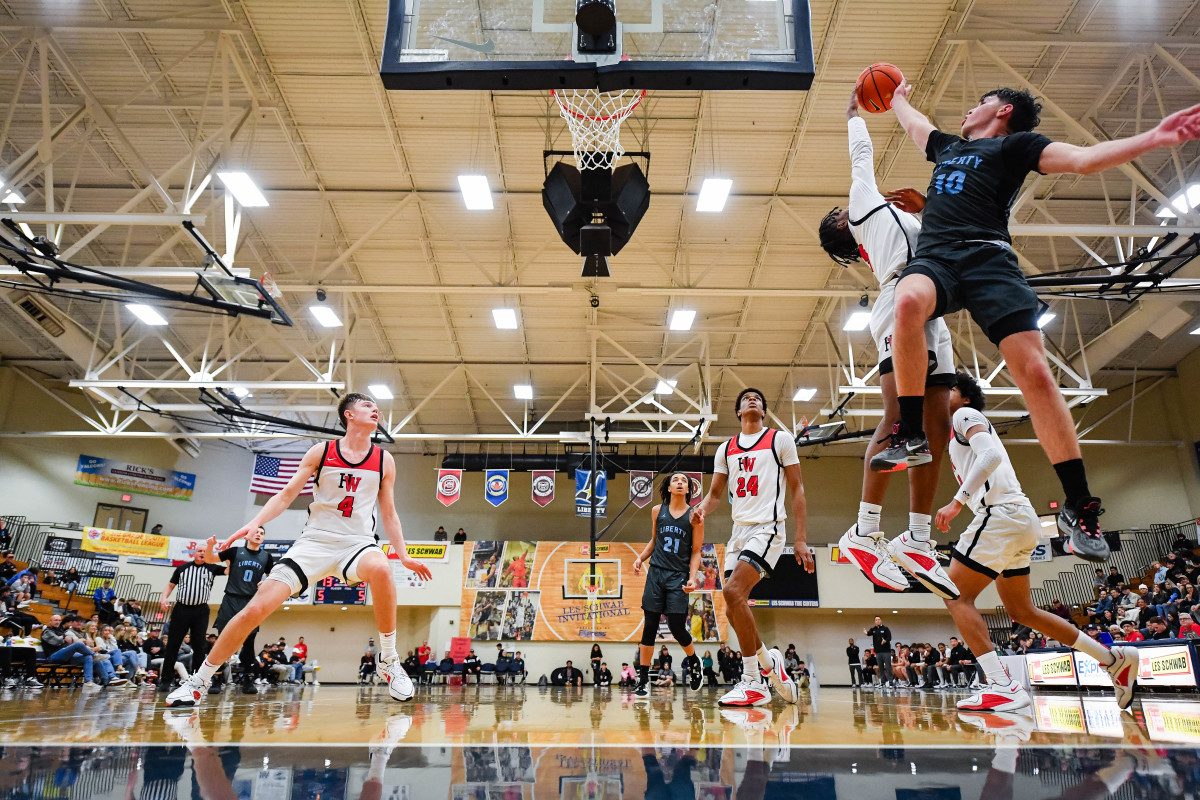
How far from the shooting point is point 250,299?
11.1m

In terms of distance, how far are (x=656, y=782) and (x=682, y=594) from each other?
490cm

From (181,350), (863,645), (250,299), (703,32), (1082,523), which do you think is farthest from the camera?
(863,645)

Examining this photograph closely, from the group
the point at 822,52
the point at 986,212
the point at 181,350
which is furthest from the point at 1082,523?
the point at 181,350

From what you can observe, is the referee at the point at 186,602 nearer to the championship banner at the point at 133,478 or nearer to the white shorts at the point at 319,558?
the white shorts at the point at 319,558

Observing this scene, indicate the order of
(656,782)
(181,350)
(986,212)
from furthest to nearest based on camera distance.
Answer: (181,350) < (986,212) < (656,782)

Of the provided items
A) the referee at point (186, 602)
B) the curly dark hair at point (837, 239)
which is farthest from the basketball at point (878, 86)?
the referee at point (186, 602)

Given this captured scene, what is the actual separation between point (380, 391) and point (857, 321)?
38.2 ft

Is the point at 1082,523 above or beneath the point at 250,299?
beneath

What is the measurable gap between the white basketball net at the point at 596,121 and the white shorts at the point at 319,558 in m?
4.77

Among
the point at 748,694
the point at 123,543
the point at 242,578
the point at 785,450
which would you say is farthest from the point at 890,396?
the point at 123,543

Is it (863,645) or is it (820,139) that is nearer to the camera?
(820,139)

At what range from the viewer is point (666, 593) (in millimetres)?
6621

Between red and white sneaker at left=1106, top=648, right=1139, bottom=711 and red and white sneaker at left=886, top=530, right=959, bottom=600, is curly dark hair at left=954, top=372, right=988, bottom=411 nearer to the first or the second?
red and white sneaker at left=886, top=530, right=959, bottom=600

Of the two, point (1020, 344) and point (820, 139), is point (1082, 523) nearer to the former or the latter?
point (1020, 344)
